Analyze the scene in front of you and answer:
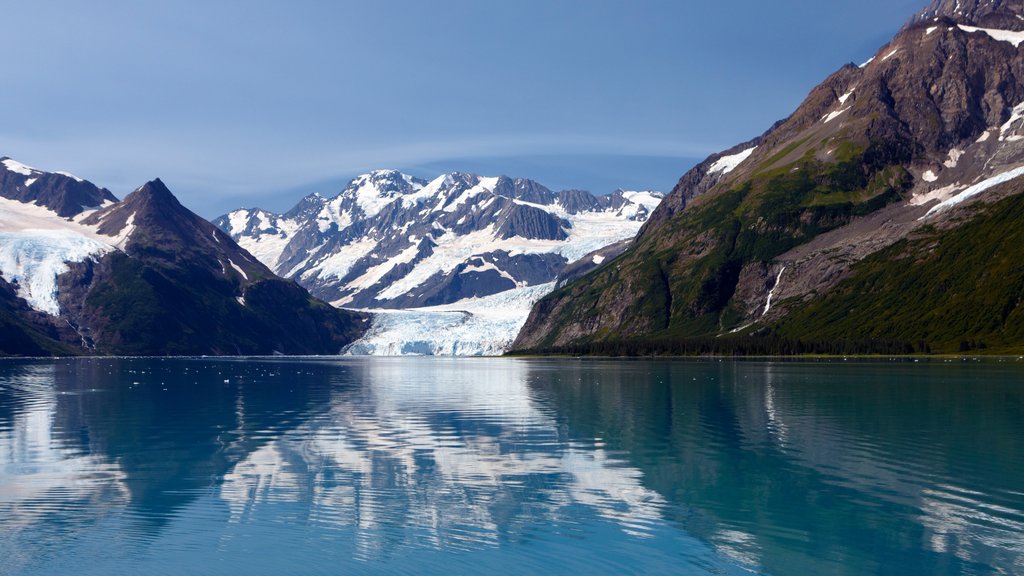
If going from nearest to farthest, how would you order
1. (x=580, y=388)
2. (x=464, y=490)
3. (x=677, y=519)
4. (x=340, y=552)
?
(x=340, y=552), (x=677, y=519), (x=464, y=490), (x=580, y=388)

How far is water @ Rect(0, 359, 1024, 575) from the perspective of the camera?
30734mm

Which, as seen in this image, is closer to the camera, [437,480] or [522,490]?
[522,490]

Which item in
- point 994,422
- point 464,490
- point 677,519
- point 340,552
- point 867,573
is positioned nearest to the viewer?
point 867,573

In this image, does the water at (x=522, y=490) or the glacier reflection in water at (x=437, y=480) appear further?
the glacier reflection in water at (x=437, y=480)

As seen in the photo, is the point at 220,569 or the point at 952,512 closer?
the point at 220,569

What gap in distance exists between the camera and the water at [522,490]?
3073 cm

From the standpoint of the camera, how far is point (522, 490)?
42.7 meters

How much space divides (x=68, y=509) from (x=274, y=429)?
105ft

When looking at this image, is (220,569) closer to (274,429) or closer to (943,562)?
(943,562)

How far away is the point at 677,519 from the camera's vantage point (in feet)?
119

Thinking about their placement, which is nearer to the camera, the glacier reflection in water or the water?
the water

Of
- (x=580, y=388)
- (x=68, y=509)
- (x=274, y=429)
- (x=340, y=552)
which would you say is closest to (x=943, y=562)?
(x=340, y=552)

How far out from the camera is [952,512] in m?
36.8

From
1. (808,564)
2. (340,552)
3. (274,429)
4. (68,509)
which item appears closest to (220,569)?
(340,552)
